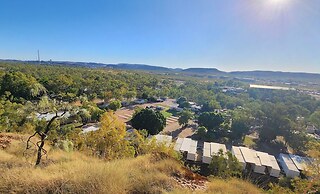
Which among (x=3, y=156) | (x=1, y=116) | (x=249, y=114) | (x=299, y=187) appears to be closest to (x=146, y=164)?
(x=3, y=156)

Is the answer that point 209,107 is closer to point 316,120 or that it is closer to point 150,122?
point 316,120

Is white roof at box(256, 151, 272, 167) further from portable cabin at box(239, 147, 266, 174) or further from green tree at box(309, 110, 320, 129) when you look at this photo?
green tree at box(309, 110, 320, 129)

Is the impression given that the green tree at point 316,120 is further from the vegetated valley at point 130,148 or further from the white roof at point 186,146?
the white roof at point 186,146

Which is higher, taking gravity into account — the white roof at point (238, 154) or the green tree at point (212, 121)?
the green tree at point (212, 121)

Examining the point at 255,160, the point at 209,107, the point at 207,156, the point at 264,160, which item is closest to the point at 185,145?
the point at 207,156

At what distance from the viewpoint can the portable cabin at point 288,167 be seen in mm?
→ 20078

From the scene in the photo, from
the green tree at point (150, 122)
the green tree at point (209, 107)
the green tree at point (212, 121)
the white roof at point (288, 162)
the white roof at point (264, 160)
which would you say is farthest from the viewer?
the green tree at point (209, 107)

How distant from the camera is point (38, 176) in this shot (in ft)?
14.1

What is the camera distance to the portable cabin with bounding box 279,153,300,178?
20.1m

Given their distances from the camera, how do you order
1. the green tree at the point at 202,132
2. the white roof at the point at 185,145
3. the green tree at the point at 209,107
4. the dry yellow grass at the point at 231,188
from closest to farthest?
1. the dry yellow grass at the point at 231,188
2. the white roof at the point at 185,145
3. the green tree at the point at 202,132
4. the green tree at the point at 209,107

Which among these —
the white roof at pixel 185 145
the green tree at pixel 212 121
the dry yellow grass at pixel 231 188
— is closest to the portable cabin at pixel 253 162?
the white roof at pixel 185 145

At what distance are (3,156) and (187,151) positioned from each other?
17866 mm

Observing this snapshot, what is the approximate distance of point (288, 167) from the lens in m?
20.8

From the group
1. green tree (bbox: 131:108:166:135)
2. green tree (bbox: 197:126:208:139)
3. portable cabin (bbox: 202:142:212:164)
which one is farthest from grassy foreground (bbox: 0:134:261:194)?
green tree (bbox: 197:126:208:139)
